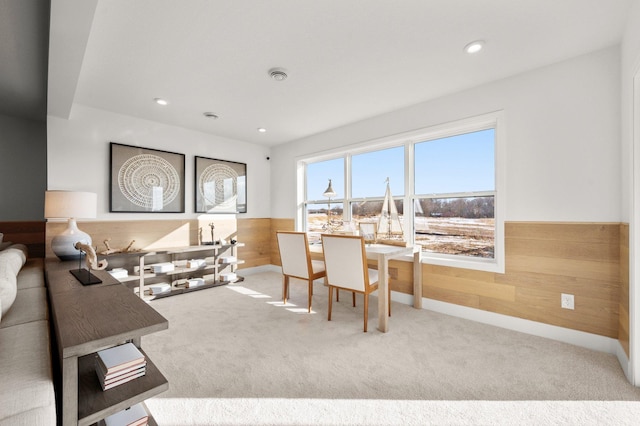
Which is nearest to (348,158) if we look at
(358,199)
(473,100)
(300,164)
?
(358,199)

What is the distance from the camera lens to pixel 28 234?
10.7 feet

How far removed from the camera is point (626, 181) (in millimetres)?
1973

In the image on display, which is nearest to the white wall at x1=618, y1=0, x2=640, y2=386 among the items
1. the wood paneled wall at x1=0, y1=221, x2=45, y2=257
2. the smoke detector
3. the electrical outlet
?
the electrical outlet

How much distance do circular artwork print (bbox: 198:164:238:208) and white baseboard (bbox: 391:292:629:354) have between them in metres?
3.17

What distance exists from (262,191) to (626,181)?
4.56 meters

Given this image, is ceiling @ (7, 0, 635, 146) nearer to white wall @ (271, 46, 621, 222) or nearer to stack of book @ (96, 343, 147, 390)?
white wall @ (271, 46, 621, 222)

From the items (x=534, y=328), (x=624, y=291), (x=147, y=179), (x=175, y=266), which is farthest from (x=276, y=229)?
(x=624, y=291)

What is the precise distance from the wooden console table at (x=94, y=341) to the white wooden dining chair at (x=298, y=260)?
1.77 meters

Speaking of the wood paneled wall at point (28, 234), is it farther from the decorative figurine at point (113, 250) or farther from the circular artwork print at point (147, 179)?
the circular artwork print at point (147, 179)

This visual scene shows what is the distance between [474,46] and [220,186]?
3.78 metres

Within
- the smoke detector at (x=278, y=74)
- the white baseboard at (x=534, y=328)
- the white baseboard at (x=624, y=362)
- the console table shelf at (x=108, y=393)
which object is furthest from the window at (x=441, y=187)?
the console table shelf at (x=108, y=393)

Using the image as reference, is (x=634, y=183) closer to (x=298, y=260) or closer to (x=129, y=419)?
(x=298, y=260)

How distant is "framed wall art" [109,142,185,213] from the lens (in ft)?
11.6

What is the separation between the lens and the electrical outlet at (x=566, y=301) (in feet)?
7.72
